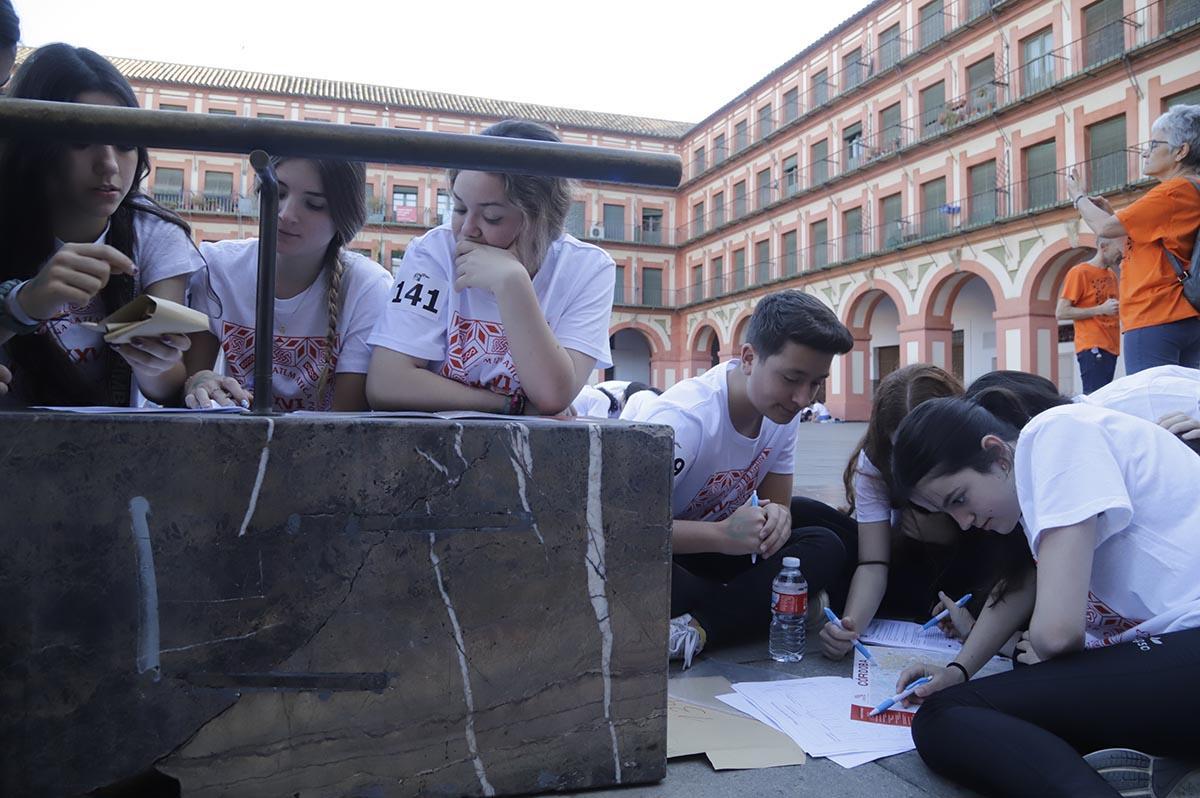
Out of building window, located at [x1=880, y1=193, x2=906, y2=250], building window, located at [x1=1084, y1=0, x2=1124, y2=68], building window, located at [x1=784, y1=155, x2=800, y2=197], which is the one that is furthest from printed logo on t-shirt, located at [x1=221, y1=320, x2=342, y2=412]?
building window, located at [x1=784, y1=155, x2=800, y2=197]

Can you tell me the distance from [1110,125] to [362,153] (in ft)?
57.2

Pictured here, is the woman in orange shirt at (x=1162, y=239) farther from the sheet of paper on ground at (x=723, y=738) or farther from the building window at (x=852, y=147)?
the building window at (x=852, y=147)

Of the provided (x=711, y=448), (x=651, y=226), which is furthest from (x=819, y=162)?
(x=711, y=448)

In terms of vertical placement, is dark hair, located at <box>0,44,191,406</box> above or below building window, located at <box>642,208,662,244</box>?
below

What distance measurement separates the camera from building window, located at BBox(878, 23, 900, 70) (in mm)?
20297

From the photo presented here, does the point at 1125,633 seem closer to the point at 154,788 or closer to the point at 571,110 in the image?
the point at 154,788

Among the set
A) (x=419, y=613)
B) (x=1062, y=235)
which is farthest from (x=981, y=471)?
(x=1062, y=235)

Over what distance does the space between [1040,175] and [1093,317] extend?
12656 millimetres

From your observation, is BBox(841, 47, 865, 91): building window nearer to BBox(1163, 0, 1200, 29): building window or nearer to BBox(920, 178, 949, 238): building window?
BBox(920, 178, 949, 238): building window

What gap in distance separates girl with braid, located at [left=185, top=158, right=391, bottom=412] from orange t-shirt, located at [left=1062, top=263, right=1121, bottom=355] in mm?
5128

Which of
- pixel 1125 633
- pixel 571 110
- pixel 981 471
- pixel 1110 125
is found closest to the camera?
pixel 1125 633

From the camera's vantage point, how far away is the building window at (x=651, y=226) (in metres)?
30.2

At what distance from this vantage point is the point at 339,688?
1203 mm

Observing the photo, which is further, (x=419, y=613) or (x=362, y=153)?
(x=419, y=613)
